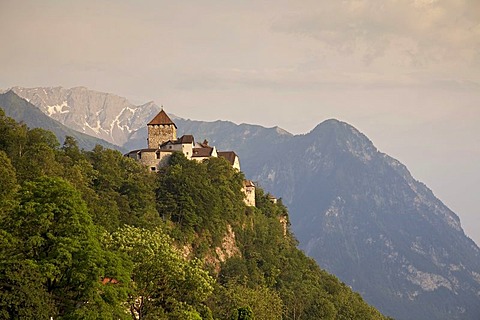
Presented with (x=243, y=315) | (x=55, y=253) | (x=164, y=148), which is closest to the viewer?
(x=55, y=253)

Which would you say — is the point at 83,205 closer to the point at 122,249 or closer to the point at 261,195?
the point at 122,249

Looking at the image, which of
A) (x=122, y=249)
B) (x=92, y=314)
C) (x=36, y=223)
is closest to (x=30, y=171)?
(x=122, y=249)

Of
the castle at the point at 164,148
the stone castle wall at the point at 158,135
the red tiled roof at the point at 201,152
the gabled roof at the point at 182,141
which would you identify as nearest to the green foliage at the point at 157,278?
the castle at the point at 164,148

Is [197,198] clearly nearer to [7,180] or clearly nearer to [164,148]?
[164,148]

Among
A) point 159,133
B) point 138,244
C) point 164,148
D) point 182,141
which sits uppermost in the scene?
point 159,133

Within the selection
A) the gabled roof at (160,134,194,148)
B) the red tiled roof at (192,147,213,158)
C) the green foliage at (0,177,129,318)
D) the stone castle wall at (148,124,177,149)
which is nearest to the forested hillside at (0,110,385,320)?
the green foliage at (0,177,129,318)

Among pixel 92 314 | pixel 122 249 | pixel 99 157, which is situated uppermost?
pixel 99 157

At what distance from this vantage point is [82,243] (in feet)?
116

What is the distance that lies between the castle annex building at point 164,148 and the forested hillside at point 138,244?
216cm

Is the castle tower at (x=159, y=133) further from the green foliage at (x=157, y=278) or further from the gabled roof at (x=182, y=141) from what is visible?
the green foliage at (x=157, y=278)

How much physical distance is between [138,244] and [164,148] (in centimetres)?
5006

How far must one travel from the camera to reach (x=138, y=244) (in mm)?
41875

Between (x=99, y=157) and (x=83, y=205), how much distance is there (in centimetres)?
4144

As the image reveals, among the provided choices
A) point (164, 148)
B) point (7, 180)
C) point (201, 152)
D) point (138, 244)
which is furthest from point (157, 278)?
point (201, 152)
